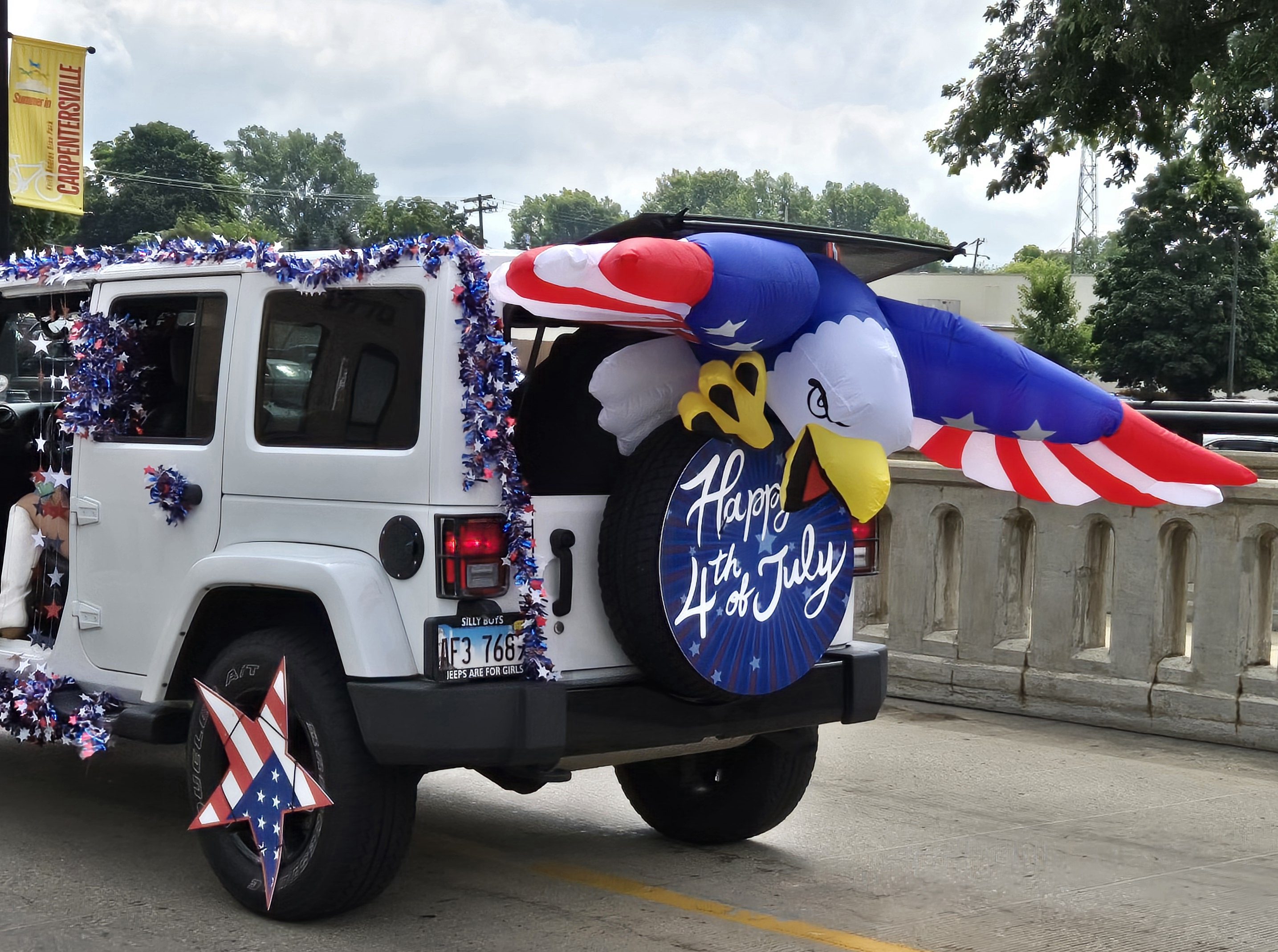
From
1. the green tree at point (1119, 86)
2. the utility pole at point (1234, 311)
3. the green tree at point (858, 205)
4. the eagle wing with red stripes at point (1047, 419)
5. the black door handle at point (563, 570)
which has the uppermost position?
the green tree at point (858, 205)

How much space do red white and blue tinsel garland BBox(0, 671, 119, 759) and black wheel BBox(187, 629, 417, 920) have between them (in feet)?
1.76

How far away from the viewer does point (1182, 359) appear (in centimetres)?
5325

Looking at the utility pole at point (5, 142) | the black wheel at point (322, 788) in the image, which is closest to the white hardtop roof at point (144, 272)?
the black wheel at point (322, 788)

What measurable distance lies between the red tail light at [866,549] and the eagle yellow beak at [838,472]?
952 mm

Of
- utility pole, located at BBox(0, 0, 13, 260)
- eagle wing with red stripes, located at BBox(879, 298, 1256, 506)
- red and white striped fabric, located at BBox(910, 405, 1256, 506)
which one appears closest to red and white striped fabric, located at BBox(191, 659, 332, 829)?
eagle wing with red stripes, located at BBox(879, 298, 1256, 506)

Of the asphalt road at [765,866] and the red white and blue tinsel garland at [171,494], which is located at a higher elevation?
the red white and blue tinsel garland at [171,494]

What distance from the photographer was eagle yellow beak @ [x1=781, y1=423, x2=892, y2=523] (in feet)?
14.5

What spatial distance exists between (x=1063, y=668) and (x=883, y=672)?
3247 millimetres

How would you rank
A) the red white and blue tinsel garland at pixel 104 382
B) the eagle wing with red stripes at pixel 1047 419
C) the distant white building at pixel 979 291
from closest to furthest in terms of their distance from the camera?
the eagle wing with red stripes at pixel 1047 419
the red white and blue tinsel garland at pixel 104 382
the distant white building at pixel 979 291

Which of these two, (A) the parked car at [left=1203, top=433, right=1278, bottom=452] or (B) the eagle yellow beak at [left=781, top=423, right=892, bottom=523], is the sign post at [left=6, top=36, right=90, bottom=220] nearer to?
(B) the eagle yellow beak at [left=781, top=423, right=892, bottom=523]

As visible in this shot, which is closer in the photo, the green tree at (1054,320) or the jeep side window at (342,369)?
the jeep side window at (342,369)

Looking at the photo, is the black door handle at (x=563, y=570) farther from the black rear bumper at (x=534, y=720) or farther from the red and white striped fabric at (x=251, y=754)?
the red and white striped fabric at (x=251, y=754)


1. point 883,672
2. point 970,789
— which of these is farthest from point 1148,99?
point 883,672

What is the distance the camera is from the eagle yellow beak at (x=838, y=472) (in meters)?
4.42
